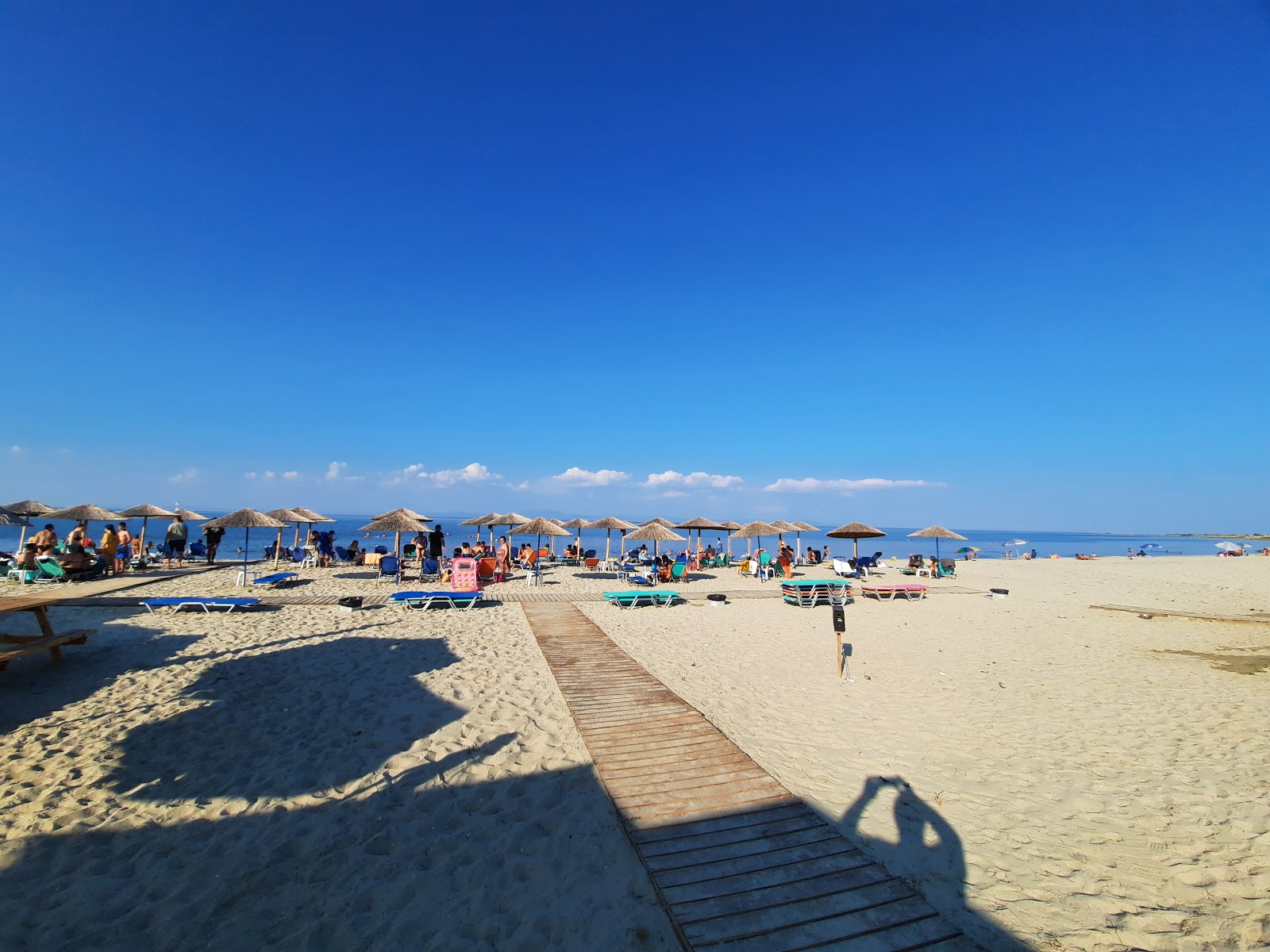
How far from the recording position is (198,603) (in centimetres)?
1167

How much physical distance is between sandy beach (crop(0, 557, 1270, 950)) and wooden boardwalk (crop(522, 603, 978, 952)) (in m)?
0.20

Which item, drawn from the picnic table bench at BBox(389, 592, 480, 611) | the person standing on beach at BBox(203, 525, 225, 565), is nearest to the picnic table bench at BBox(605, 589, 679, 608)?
the picnic table bench at BBox(389, 592, 480, 611)

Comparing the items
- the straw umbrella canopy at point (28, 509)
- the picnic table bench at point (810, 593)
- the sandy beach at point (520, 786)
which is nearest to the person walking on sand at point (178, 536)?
the straw umbrella canopy at point (28, 509)

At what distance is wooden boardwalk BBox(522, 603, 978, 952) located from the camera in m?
3.21

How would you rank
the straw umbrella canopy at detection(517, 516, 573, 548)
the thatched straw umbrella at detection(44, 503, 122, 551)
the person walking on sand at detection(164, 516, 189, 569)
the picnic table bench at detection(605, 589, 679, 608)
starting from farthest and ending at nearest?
the straw umbrella canopy at detection(517, 516, 573, 548)
the person walking on sand at detection(164, 516, 189, 569)
the thatched straw umbrella at detection(44, 503, 122, 551)
the picnic table bench at detection(605, 589, 679, 608)

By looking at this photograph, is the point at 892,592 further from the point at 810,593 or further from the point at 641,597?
the point at 641,597

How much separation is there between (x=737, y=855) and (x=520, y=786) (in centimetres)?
202

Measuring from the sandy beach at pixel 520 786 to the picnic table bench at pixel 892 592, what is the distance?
6.46 meters

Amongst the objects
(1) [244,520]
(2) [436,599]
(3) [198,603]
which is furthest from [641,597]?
(1) [244,520]

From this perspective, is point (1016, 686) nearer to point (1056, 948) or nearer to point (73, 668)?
point (1056, 948)

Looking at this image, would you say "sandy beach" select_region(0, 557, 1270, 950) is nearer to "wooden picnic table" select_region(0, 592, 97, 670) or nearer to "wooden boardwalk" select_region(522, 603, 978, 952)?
"wooden boardwalk" select_region(522, 603, 978, 952)

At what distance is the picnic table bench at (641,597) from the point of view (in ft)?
47.6

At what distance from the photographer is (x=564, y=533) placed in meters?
23.7

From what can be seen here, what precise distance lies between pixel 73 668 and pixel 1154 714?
1450 cm
